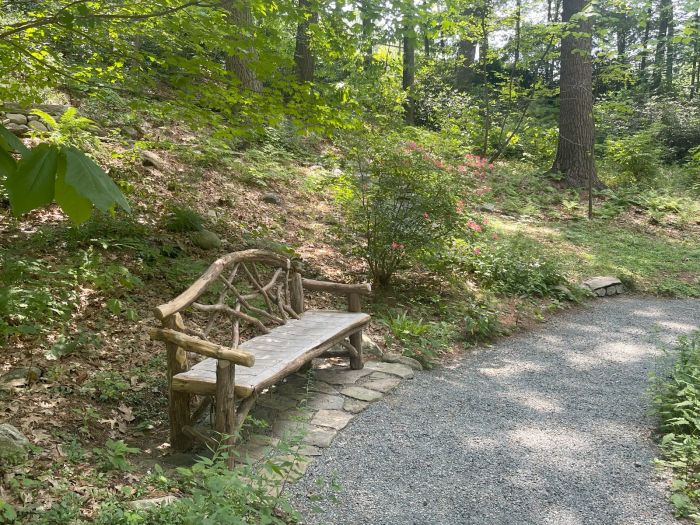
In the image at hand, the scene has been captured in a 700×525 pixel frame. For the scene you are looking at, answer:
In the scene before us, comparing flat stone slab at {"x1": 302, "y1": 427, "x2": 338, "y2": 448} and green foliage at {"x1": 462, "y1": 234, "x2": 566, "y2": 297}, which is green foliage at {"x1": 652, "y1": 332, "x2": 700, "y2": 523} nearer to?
flat stone slab at {"x1": 302, "y1": 427, "x2": 338, "y2": 448}

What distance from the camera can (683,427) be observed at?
3887 mm

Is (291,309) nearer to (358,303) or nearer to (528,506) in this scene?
(358,303)

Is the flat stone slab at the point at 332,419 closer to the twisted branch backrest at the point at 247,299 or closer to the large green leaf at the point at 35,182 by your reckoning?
the twisted branch backrest at the point at 247,299

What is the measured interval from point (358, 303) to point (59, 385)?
2.75 m

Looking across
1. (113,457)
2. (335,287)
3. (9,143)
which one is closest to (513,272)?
(335,287)

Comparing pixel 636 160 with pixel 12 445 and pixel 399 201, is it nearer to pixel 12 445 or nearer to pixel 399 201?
pixel 399 201

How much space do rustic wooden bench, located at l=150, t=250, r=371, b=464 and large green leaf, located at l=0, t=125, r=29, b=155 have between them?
7.11 feet

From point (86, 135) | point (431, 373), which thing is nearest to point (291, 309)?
point (431, 373)

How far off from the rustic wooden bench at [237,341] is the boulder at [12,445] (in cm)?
83

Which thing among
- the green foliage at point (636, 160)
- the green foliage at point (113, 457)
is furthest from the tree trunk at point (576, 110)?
the green foliage at point (113, 457)

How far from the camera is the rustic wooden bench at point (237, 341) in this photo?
328 cm

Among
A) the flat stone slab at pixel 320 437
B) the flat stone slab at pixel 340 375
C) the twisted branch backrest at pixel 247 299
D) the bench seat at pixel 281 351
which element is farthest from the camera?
the flat stone slab at pixel 340 375

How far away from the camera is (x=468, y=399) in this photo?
15.3ft

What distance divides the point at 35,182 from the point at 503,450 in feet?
11.4
